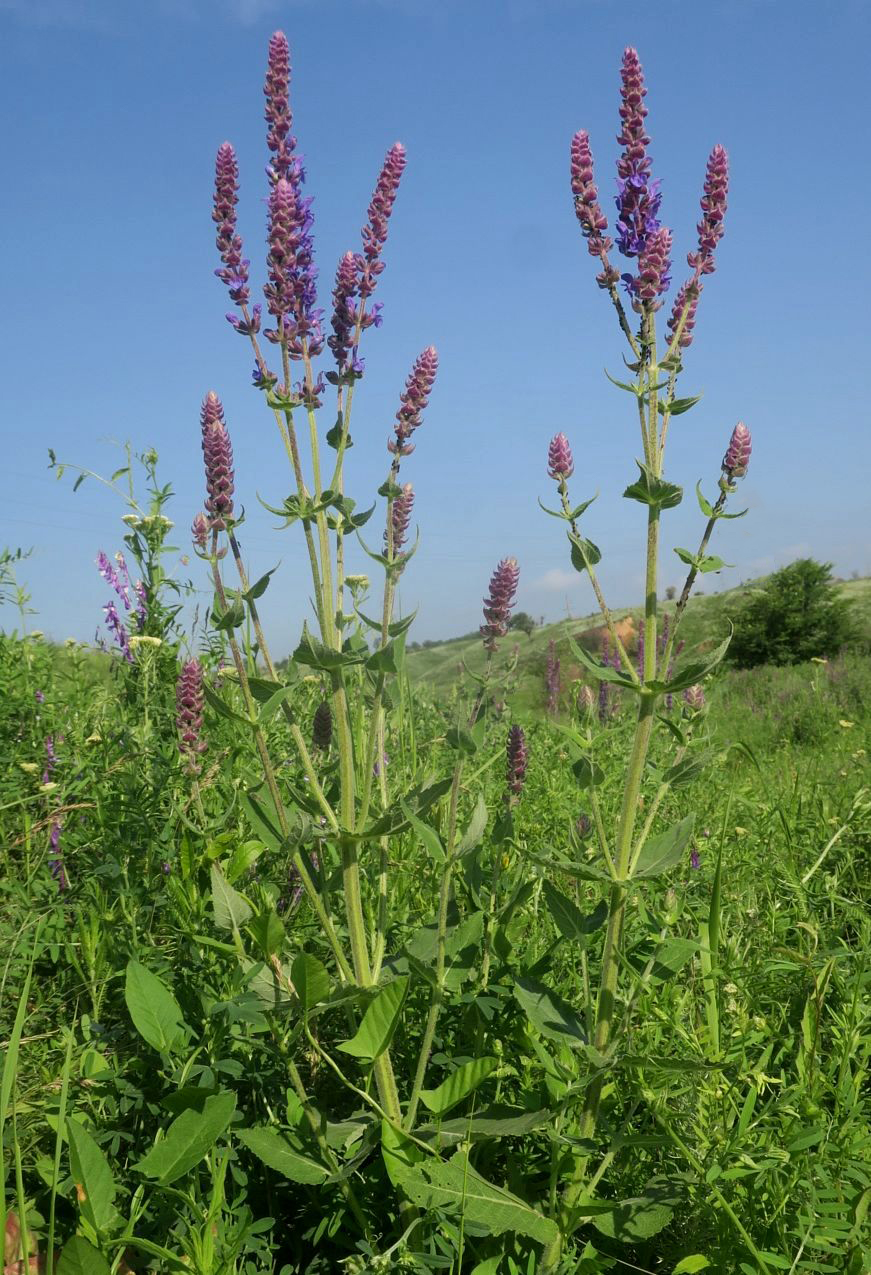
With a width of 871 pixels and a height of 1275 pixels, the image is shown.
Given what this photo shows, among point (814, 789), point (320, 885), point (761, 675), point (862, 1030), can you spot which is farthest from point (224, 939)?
point (761, 675)

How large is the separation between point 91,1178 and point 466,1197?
2.19ft

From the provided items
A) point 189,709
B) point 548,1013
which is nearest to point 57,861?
point 189,709

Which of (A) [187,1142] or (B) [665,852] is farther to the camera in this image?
(B) [665,852]

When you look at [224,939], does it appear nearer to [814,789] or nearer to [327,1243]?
[327,1243]

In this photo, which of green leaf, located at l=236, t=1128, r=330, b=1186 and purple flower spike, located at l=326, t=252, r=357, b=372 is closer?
green leaf, located at l=236, t=1128, r=330, b=1186

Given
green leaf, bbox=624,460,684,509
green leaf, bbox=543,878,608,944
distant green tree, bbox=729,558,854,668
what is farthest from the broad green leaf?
distant green tree, bbox=729,558,854,668

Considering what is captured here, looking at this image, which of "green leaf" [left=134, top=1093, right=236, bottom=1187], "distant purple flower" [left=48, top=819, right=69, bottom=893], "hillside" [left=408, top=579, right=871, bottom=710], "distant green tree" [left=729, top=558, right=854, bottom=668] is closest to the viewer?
"green leaf" [left=134, top=1093, right=236, bottom=1187]

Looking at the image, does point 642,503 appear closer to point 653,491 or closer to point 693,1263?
point 653,491

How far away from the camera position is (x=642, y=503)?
1.96 m

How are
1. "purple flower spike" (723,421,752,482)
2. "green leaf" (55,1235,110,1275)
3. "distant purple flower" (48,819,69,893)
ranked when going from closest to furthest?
"green leaf" (55,1235,110,1275) < "purple flower spike" (723,421,752,482) < "distant purple flower" (48,819,69,893)

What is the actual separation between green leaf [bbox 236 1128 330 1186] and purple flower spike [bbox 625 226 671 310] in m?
1.85

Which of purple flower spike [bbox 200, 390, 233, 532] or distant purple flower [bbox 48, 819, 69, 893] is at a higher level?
purple flower spike [bbox 200, 390, 233, 532]

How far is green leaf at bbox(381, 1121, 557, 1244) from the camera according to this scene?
68.4 inches

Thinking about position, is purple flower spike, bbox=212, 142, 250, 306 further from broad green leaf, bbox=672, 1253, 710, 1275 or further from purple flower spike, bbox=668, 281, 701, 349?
broad green leaf, bbox=672, 1253, 710, 1275
